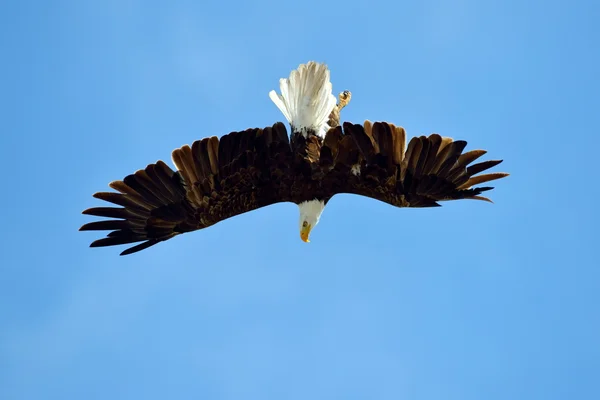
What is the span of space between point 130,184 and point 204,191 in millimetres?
818

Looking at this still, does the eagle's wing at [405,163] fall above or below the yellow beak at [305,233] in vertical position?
above

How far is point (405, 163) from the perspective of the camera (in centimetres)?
989

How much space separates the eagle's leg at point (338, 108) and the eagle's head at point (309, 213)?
930 millimetres

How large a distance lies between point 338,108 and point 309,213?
1405mm

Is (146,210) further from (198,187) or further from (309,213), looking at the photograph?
(309,213)

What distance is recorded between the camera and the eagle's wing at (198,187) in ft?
33.4

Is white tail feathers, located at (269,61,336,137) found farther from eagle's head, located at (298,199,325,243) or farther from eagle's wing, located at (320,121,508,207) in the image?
eagle's head, located at (298,199,325,243)

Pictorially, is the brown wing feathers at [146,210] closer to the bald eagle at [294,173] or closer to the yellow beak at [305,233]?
the bald eagle at [294,173]

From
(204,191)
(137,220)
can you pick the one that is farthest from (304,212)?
(137,220)

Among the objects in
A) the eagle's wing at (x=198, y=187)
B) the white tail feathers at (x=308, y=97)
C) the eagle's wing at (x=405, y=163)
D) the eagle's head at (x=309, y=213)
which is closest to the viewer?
the eagle's wing at (x=405, y=163)

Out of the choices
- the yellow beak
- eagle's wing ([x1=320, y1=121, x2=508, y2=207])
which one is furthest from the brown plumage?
the yellow beak

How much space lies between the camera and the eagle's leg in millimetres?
10883

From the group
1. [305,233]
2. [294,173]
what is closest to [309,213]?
[305,233]

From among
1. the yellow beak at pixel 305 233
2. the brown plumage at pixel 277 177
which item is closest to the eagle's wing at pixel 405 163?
the brown plumage at pixel 277 177
